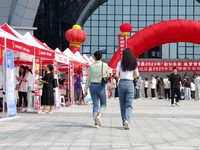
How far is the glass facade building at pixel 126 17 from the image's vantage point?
54.1 m

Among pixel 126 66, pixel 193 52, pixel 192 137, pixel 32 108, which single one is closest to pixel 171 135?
pixel 192 137

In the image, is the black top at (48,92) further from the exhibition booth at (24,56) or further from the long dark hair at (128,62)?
the long dark hair at (128,62)

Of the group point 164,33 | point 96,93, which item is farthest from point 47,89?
point 164,33

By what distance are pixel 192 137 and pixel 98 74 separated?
243 cm

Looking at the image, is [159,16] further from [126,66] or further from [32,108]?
[126,66]

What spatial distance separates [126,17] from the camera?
54.5m

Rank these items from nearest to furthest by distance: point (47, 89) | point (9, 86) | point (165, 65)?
point (9, 86) < point (47, 89) < point (165, 65)

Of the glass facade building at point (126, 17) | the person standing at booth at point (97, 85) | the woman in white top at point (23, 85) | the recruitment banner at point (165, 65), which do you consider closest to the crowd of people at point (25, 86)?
the woman in white top at point (23, 85)

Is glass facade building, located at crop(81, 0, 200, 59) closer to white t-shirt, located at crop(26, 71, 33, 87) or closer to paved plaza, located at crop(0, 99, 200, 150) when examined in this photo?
white t-shirt, located at crop(26, 71, 33, 87)

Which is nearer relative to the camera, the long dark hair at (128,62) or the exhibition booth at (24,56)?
the long dark hair at (128,62)

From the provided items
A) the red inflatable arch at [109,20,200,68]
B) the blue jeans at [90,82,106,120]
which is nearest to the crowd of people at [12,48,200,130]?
the blue jeans at [90,82,106,120]

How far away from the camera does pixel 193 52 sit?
53250 millimetres

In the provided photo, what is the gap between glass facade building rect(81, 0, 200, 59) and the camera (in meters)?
54.1

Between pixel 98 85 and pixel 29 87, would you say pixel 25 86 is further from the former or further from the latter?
pixel 98 85
